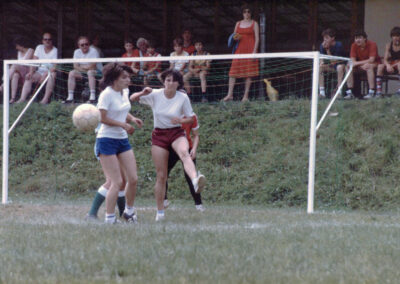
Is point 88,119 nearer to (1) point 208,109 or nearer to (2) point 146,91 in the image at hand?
(2) point 146,91

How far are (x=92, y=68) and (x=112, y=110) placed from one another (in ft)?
23.1

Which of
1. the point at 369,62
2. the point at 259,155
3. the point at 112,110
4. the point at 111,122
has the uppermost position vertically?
the point at 369,62

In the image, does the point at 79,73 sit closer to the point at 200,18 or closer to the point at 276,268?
the point at 200,18

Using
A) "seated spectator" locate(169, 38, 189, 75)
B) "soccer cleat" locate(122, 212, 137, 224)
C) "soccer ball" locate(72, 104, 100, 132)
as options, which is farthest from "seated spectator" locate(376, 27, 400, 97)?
"soccer ball" locate(72, 104, 100, 132)

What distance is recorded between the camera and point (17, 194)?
44.8 ft

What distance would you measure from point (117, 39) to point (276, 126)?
6.84 meters

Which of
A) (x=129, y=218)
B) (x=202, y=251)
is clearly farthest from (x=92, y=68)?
(x=202, y=251)

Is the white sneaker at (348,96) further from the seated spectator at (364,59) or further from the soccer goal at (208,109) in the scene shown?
the soccer goal at (208,109)

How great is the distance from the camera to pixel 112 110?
797cm

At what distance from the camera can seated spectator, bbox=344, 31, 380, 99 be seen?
14.2m

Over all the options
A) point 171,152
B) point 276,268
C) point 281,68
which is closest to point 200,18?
point 281,68

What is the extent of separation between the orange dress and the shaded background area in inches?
107

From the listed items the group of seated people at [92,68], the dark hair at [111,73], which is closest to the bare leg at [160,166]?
the dark hair at [111,73]

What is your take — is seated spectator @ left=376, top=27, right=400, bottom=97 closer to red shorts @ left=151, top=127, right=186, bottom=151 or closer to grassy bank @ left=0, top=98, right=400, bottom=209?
grassy bank @ left=0, top=98, right=400, bottom=209
